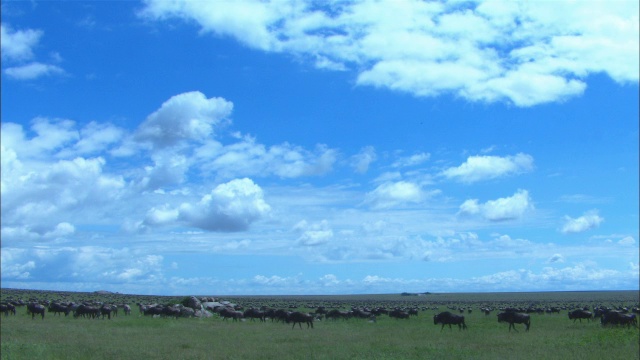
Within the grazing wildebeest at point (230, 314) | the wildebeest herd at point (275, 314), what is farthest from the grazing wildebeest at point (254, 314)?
the grazing wildebeest at point (230, 314)

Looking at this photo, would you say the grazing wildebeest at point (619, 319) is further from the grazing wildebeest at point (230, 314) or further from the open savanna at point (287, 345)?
the grazing wildebeest at point (230, 314)

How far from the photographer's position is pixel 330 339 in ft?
106

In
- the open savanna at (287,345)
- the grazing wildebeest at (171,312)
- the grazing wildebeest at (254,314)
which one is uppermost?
the grazing wildebeest at (171,312)

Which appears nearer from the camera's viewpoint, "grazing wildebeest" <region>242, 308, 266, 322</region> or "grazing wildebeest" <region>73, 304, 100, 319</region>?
"grazing wildebeest" <region>73, 304, 100, 319</region>

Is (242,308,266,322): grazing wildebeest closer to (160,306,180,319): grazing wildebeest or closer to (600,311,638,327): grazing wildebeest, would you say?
(160,306,180,319): grazing wildebeest

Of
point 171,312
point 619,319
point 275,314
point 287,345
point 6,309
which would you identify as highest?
point 6,309

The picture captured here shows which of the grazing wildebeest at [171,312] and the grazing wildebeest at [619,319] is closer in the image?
the grazing wildebeest at [619,319]

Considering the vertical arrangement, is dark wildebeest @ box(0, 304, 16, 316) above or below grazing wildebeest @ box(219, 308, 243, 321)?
above

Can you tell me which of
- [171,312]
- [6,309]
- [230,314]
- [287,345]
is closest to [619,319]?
[287,345]

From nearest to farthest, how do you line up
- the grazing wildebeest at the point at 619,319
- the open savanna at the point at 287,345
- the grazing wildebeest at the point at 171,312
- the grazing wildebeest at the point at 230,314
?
1. the open savanna at the point at 287,345
2. the grazing wildebeest at the point at 619,319
3. the grazing wildebeest at the point at 171,312
4. the grazing wildebeest at the point at 230,314

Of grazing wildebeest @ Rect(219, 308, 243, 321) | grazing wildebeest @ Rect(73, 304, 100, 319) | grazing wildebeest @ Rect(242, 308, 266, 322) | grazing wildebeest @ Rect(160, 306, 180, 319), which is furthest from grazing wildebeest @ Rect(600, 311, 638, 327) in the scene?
grazing wildebeest @ Rect(73, 304, 100, 319)

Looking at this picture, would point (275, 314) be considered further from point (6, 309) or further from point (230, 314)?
point (6, 309)

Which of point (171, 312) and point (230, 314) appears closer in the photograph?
point (171, 312)

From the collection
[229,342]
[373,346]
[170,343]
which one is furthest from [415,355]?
[170,343]
